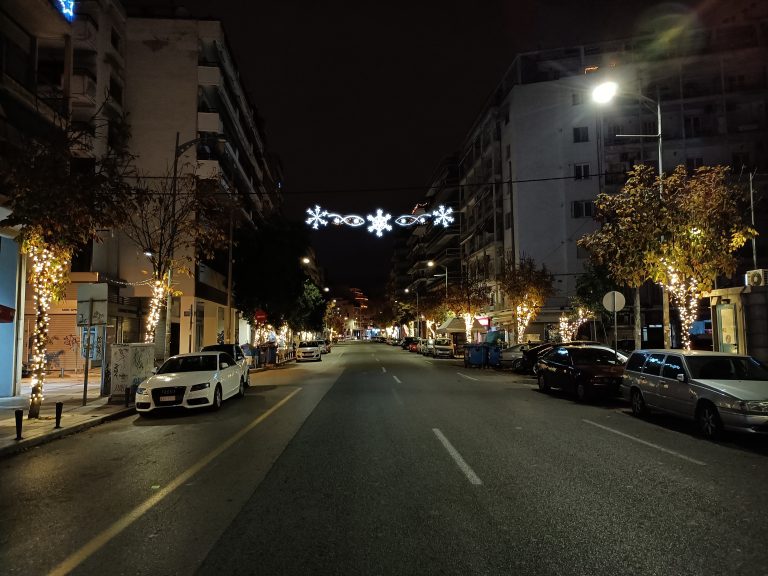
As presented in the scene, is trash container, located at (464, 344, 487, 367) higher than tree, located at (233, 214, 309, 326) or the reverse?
the reverse

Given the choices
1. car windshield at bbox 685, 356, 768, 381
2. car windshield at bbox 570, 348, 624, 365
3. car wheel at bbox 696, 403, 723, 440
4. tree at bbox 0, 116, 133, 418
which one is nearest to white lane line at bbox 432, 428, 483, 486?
car wheel at bbox 696, 403, 723, 440

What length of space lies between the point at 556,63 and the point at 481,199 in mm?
15789

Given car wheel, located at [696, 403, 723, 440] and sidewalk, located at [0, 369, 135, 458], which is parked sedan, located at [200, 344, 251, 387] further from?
car wheel, located at [696, 403, 723, 440]

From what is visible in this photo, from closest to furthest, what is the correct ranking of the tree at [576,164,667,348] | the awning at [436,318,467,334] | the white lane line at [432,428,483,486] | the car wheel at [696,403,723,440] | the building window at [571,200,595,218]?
the white lane line at [432,428,483,486], the car wheel at [696,403,723,440], the tree at [576,164,667,348], the building window at [571,200,595,218], the awning at [436,318,467,334]

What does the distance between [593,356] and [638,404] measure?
4624 millimetres

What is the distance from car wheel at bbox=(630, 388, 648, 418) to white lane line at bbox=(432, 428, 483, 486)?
527 cm

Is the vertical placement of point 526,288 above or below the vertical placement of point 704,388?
above

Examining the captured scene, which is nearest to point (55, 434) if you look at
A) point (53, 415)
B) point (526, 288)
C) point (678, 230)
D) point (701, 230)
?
point (53, 415)

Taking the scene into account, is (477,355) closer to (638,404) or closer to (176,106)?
(638,404)

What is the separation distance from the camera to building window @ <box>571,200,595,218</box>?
48844 mm

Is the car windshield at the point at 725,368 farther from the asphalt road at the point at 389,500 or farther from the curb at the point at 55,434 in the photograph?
the curb at the point at 55,434

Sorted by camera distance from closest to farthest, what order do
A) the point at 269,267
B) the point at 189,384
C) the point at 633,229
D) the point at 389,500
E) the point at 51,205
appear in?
the point at 389,500 → the point at 51,205 → the point at 189,384 → the point at 633,229 → the point at 269,267

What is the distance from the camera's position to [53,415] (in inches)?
541

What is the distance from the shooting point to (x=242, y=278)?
130 feet
